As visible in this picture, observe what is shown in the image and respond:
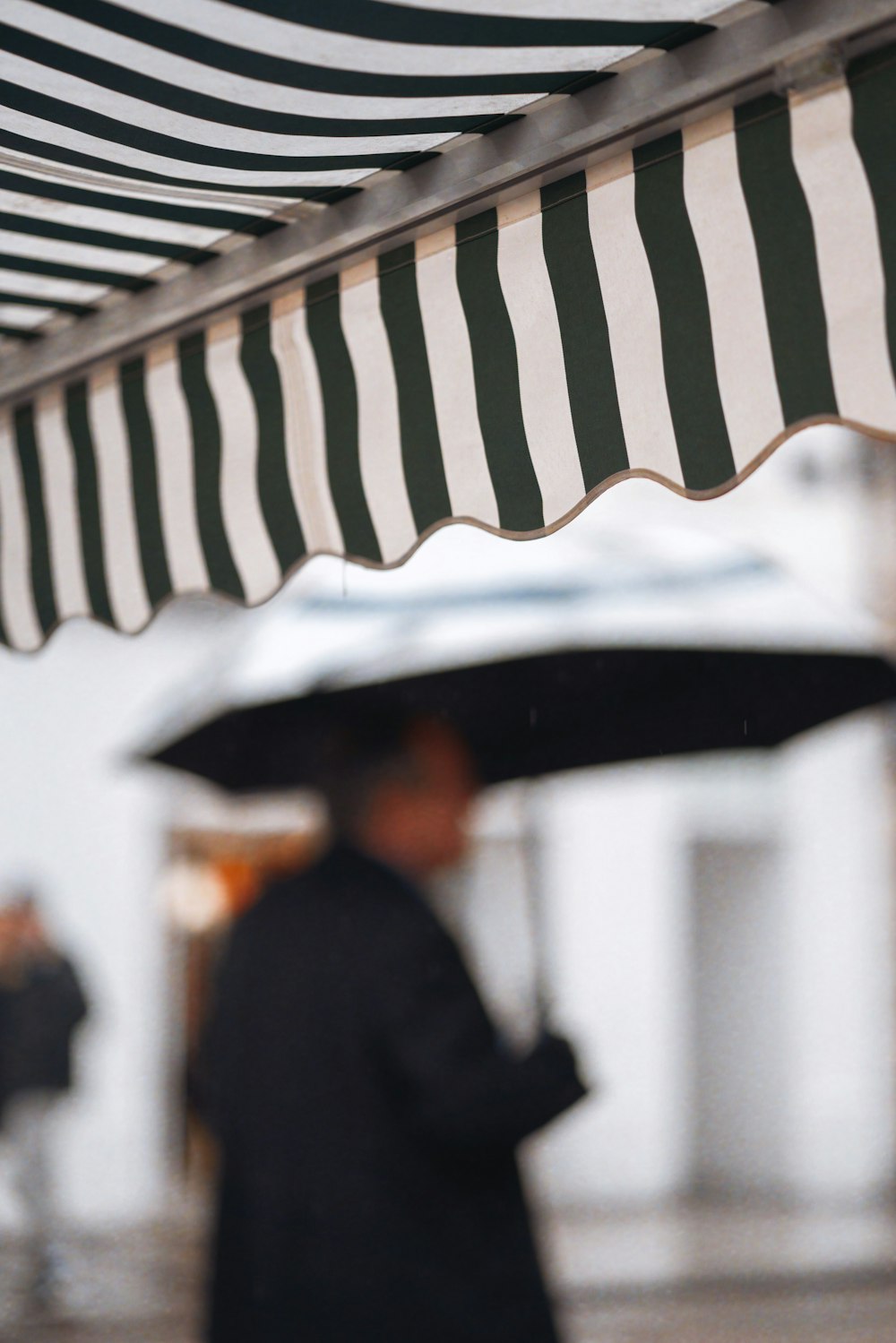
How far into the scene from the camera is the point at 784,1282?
9.29 meters

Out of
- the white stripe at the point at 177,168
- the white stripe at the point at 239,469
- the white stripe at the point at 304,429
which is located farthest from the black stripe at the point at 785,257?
the white stripe at the point at 239,469

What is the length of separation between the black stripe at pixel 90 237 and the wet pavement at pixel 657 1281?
6.76m

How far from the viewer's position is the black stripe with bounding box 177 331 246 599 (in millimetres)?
2420

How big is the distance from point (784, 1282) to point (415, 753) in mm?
7262

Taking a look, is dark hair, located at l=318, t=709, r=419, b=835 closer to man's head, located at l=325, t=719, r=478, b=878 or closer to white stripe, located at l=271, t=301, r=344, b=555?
man's head, located at l=325, t=719, r=478, b=878

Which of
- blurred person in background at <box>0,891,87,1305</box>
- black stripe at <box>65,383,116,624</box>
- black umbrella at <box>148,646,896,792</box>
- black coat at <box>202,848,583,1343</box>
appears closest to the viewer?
black stripe at <box>65,383,116,624</box>

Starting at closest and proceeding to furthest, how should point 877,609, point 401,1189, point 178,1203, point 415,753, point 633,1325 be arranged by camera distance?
1. point 401,1189
2. point 415,753
3. point 633,1325
4. point 178,1203
5. point 877,609

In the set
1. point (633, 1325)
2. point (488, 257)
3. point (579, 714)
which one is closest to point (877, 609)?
point (633, 1325)

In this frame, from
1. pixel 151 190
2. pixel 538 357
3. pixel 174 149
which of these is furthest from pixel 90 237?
pixel 538 357

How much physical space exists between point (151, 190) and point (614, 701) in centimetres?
316

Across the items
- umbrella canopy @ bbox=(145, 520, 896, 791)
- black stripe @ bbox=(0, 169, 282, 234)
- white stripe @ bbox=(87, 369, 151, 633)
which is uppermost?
black stripe @ bbox=(0, 169, 282, 234)

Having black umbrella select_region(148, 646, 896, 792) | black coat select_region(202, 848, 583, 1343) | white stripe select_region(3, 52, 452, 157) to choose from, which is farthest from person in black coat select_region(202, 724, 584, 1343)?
white stripe select_region(3, 52, 452, 157)

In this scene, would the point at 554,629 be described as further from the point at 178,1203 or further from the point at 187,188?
the point at 178,1203

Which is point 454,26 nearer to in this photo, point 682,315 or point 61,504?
point 682,315
